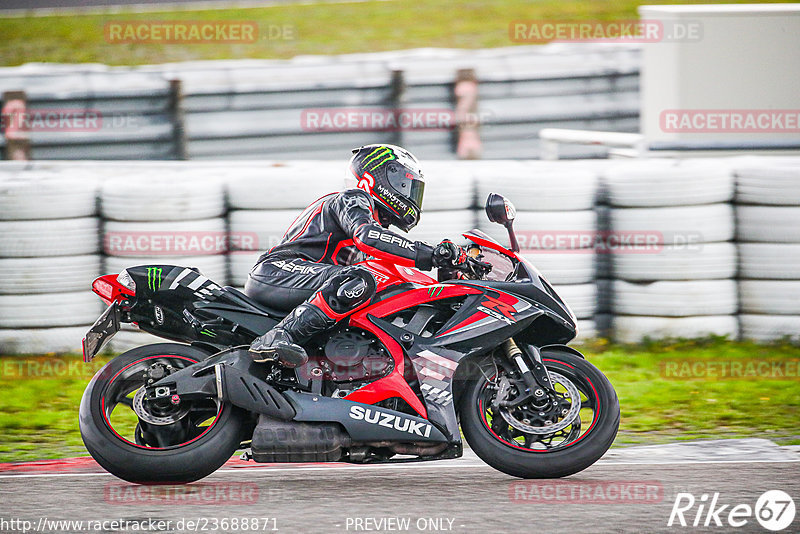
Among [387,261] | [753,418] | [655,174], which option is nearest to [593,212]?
[655,174]

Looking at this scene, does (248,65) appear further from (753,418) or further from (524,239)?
(753,418)

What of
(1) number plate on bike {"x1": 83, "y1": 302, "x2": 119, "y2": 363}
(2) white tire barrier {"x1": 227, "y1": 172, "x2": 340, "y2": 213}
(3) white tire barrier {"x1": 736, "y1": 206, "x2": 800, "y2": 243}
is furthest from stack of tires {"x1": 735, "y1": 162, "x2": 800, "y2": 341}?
(1) number plate on bike {"x1": 83, "y1": 302, "x2": 119, "y2": 363}

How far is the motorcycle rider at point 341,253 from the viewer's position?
4891mm

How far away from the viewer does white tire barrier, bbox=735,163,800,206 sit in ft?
24.8

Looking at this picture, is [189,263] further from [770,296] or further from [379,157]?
[770,296]

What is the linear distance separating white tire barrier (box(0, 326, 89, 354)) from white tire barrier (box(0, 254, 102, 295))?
307 mm

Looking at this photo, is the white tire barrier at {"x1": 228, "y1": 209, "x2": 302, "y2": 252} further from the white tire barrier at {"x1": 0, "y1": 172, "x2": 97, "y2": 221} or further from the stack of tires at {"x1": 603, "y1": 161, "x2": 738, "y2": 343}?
the stack of tires at {"x1": 603, "y1": 161, "x2": 738, "y2": 343}

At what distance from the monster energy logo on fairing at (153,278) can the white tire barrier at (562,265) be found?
10.9 feet

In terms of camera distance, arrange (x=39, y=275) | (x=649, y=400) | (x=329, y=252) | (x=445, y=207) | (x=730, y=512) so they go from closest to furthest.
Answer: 1. (x=730, y=512)
2. (x=329, y=252)
3. (x=649, y=400)
4. (x=39, y=275)
5. (x=445, y=207)

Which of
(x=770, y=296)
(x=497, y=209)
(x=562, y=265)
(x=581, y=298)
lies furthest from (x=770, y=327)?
(x=497, y=209)

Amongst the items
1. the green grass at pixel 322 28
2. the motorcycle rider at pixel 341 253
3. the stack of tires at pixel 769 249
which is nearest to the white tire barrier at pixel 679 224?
the stack of tires at pixel 769 249

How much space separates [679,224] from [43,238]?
4.95 metres

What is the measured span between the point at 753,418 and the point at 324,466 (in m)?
3.03

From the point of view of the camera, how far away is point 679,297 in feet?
24.9
